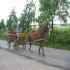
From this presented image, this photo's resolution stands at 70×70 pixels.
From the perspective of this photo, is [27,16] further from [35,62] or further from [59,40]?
[35,62]

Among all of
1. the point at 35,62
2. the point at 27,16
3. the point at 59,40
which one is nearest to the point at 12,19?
the point at 27,16

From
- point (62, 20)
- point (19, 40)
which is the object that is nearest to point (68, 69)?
point (19, 40)

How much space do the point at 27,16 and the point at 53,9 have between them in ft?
44.0

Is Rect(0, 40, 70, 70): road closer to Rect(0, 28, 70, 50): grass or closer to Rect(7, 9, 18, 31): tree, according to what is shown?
Rect(0, 28, 70, 50): grass

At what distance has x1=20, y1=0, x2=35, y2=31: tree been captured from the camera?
1650 inches

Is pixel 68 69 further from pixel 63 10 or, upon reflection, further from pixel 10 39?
pixel 63 10

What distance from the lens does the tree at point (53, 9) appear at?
29703mm

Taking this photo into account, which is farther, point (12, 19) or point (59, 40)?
point (12, 19)

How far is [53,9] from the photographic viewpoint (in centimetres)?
2967

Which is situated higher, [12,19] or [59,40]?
[12,19]

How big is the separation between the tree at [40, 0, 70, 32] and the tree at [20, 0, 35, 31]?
10860 mm

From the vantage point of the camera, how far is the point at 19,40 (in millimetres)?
24109

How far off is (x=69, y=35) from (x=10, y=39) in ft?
16.1

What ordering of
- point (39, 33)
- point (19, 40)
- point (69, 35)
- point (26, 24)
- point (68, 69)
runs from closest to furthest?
point (68, 69), point (39, 33), point (19, 40), point (69, 35), point (26, 24)
